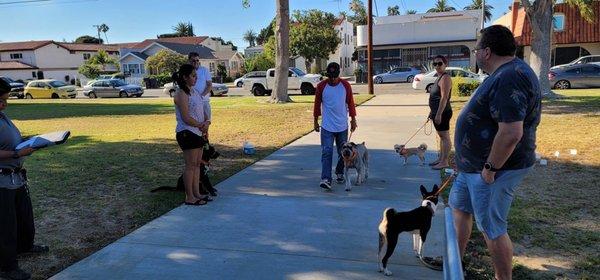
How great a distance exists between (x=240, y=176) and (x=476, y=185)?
4.46m

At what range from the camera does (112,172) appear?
24.6 feet

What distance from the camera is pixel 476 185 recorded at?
309 cm

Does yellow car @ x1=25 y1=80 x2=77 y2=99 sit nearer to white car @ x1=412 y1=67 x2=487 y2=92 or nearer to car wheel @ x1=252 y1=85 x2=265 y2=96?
car wheel @ x1=252 y1=85 x2=265 y2=96

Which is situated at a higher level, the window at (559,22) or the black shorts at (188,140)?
the window at (559,22)

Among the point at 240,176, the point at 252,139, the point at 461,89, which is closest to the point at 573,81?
the point at 461,89

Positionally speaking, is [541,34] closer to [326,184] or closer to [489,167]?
[326,184]

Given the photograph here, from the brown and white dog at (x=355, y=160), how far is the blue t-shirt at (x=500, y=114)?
2.73 meters

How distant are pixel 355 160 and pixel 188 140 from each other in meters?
2.15

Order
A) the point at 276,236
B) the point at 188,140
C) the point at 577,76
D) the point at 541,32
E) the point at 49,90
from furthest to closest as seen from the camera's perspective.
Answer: the point at 49,90
the point at 577,76
the point at 541,32
the point at 188,140
the point at 276,236

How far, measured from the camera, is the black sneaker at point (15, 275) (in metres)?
3.78

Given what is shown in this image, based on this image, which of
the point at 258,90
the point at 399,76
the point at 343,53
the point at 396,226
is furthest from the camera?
the point at 343,53

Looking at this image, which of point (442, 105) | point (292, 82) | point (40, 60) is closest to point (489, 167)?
point (442, 105)

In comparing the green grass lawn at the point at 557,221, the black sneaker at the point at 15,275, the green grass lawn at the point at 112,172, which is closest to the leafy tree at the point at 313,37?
the green grass lawn at the point at 112,172

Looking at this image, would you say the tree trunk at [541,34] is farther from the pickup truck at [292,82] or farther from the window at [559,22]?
the window at [559,22]
